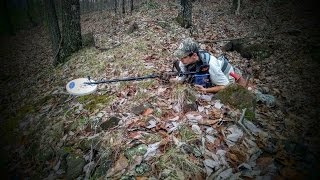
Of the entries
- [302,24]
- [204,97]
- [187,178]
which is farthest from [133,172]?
[302,24]

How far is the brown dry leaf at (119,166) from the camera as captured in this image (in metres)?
3.76

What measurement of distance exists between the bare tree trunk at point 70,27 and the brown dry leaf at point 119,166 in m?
6.04

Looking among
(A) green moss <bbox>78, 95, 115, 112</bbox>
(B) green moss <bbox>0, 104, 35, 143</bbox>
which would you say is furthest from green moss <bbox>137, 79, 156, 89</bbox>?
(B) green moss <bbox>0, 104, 35, 143</bbox>

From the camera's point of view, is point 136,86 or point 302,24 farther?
point 302,24

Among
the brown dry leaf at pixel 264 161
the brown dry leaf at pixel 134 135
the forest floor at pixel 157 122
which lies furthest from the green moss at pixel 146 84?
the brown dry leaf at pixel 264 161

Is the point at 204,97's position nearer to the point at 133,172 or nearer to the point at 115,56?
the point at 133,172

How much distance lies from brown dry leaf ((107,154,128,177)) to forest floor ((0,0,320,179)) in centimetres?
2

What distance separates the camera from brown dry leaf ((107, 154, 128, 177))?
376 centimetres

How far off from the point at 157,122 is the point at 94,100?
182 cm

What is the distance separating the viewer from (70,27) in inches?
337

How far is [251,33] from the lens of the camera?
392 inches

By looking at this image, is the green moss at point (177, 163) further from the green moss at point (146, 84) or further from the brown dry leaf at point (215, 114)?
the green moss at point (146, 84)

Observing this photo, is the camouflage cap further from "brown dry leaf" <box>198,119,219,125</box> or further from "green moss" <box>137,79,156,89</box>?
"brown dry leaf" <box>198,119,219,125</box>

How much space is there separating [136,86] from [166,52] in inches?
93.5
